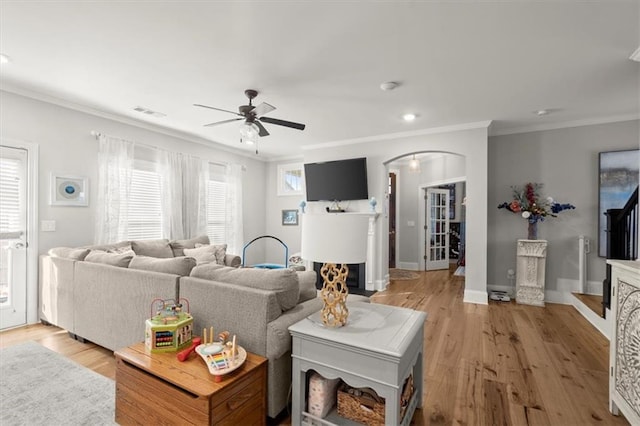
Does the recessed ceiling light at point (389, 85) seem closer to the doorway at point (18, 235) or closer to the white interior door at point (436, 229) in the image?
the doorway at point (18, 235)

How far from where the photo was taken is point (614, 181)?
4.12 metres

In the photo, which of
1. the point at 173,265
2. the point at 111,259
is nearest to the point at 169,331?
the point at 173,265

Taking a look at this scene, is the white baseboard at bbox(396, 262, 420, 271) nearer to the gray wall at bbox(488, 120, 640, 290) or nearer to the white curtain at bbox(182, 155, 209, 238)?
the gray wall at bbox(488, 120, 640, 290)

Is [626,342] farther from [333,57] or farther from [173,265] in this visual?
[173,265]

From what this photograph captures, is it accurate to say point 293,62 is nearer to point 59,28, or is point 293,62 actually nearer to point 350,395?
point 59,28

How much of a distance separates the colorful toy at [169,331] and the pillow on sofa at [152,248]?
2435 millimetres

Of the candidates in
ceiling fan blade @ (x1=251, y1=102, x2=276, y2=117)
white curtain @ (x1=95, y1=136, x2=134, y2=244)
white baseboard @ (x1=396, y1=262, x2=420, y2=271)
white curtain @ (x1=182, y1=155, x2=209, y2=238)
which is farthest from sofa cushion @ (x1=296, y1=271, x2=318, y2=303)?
white baseboard @ (x1=396, y1=262, x2=420, y2=271)

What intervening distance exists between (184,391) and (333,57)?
263cm

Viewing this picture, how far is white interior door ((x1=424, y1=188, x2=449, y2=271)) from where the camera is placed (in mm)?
7219

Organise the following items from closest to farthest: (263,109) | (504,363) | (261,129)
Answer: (504,363) → (263,109) → (261,129)

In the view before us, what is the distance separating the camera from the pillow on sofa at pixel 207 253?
426 centimetres

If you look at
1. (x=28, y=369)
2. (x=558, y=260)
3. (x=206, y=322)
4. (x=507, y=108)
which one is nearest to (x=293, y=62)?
(x=206, y=322)

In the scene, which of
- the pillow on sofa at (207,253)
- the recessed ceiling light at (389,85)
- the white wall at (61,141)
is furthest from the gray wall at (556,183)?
the white wall at (61,141)

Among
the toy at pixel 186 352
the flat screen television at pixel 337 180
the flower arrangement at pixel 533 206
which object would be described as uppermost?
the flat screen television at pixel 337 180
